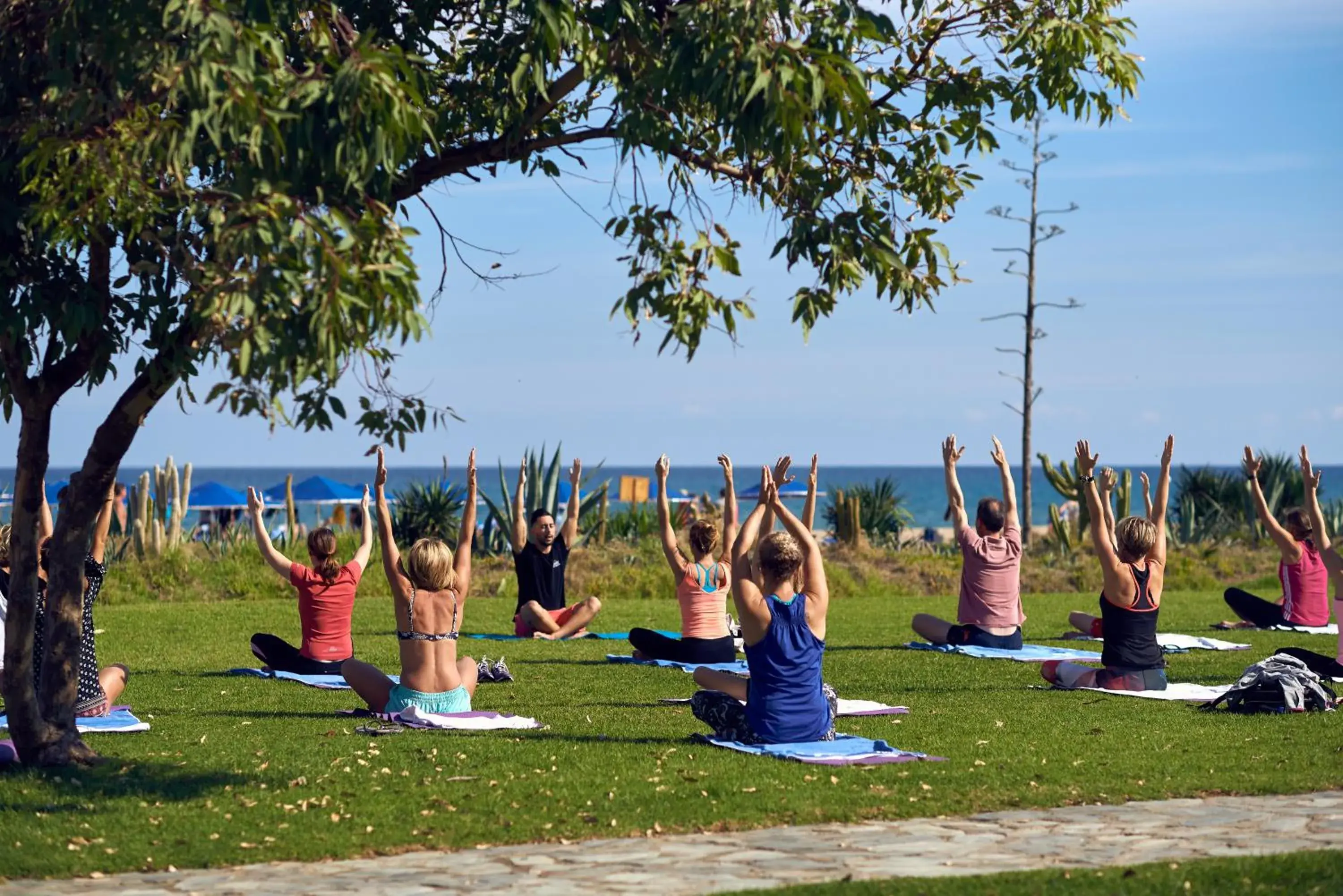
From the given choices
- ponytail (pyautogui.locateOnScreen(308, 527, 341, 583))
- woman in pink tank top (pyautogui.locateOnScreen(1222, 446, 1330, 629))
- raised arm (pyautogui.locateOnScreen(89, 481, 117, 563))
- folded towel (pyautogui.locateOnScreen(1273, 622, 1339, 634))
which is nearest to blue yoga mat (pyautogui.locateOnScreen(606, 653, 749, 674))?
ponytail (pyautogui.locateOnScreen(308, 527, 341, 583))

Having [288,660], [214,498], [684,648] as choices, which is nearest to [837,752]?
[684,648]

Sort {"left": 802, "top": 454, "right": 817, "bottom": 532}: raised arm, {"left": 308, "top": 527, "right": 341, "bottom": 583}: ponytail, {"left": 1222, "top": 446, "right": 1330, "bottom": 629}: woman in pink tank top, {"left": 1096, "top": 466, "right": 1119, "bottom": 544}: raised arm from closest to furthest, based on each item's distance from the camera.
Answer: {"left": 802, "top": 454, "right": 817, "bottom": 532}: raised arm → {"left": 1096, "top": 466, "right": 1119, "bottom": 544}: raised arm → {"left": 308, "top": 527, "right": 341, "bottom": 583}: ponytail → {"left": 1222, "top": 446, "right": 1330, "bottom": 629}: woman in pink tank top

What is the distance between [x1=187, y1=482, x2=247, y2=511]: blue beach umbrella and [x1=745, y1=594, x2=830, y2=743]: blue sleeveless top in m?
37.2

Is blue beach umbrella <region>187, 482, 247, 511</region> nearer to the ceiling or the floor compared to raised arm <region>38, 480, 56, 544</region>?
nearer to the floor

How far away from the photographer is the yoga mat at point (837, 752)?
8891 mm

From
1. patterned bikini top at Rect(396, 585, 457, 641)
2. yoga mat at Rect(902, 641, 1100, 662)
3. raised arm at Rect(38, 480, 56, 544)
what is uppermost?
raised arm at Rect(38, 480, 56, 544)

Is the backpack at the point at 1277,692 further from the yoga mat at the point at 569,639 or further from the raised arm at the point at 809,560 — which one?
the yoga mat at the point at 569,639

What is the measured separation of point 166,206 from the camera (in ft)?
24.7

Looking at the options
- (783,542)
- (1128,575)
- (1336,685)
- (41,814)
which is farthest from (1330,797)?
(41,814)

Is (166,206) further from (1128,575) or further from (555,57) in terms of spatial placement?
(1128,575)

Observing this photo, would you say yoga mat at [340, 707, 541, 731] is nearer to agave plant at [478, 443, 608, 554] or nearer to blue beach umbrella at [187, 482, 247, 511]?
agave plant at [478, 443, 608, 554]

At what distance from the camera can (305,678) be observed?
13.3m

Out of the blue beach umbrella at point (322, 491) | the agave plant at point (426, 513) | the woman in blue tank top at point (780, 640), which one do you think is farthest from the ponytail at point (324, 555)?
the blue beach umbrella at point (322, 491)

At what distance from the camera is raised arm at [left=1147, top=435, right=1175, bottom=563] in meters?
12.1
